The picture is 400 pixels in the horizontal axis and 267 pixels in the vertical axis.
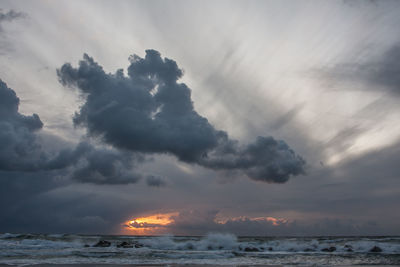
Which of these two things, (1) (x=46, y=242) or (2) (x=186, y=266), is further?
(1) (x=46, y=242)

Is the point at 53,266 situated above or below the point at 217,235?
below

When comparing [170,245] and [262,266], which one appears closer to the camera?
[262,266]

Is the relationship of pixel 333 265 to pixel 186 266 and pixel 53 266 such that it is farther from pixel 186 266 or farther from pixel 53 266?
pixel 53 266

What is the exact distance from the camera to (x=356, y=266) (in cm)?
2562

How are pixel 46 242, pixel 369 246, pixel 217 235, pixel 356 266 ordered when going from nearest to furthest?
1. pixel 356 266
2. pixel 369 246
3. pixel 217 235
4. pixel 46 242

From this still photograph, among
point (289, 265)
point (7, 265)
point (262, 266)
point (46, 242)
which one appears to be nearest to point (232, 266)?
point (262, 266)

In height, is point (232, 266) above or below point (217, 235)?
below

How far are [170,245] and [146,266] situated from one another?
29.2 meters

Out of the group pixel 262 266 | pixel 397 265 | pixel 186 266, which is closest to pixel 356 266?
pixel 397 265

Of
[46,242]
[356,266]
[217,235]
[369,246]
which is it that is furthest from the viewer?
[46,242]

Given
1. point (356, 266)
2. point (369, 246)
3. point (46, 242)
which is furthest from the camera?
point (46, 242)

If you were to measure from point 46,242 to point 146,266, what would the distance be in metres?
41.4

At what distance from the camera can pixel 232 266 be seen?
26.3 m

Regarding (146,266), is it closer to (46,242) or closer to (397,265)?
(397,265)
